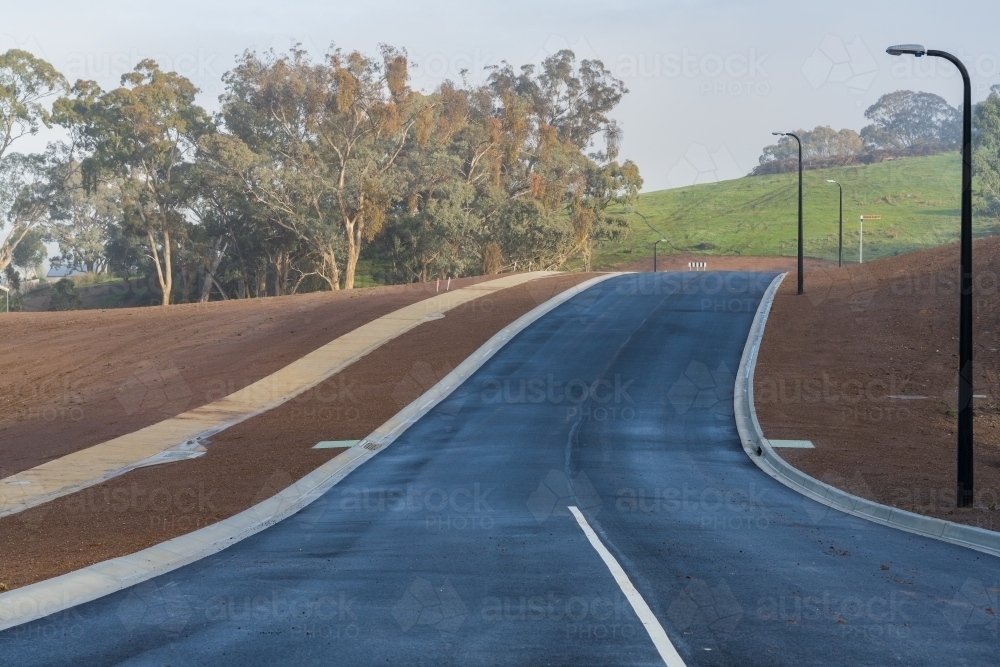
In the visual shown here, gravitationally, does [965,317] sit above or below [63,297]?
above

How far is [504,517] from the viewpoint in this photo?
13.6 meters

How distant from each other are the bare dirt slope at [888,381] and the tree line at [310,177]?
3391 centimetres

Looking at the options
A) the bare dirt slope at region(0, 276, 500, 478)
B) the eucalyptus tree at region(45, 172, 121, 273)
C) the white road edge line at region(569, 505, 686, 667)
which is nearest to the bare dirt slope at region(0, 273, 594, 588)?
the bare dirt slope at region(0, 276, 500, 478)

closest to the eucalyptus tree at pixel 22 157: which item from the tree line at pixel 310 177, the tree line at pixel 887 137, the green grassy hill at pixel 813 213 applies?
the tree line at pixel 310 177

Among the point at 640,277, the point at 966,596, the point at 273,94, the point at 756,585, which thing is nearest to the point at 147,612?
the point at 756,585

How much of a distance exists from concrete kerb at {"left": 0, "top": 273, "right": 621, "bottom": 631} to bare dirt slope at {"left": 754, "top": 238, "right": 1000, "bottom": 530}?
8235mm

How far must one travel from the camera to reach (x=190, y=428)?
78.3 ft

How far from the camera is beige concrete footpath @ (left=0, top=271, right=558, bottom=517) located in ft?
57.9

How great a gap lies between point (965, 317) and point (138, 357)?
28.8 metres

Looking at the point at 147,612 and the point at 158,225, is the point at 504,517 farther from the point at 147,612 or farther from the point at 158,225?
the point at 158,225

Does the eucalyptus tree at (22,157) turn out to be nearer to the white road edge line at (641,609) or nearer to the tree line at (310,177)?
the tree line at (310,177)

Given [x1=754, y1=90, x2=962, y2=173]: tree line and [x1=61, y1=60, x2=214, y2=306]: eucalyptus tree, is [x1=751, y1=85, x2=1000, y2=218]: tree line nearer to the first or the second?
[x1=754, y1=90, x2=962, y2=173]: tree line

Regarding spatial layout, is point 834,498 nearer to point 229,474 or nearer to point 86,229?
point 229,474

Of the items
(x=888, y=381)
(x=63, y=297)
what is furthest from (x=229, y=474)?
(x=63, y=297)
